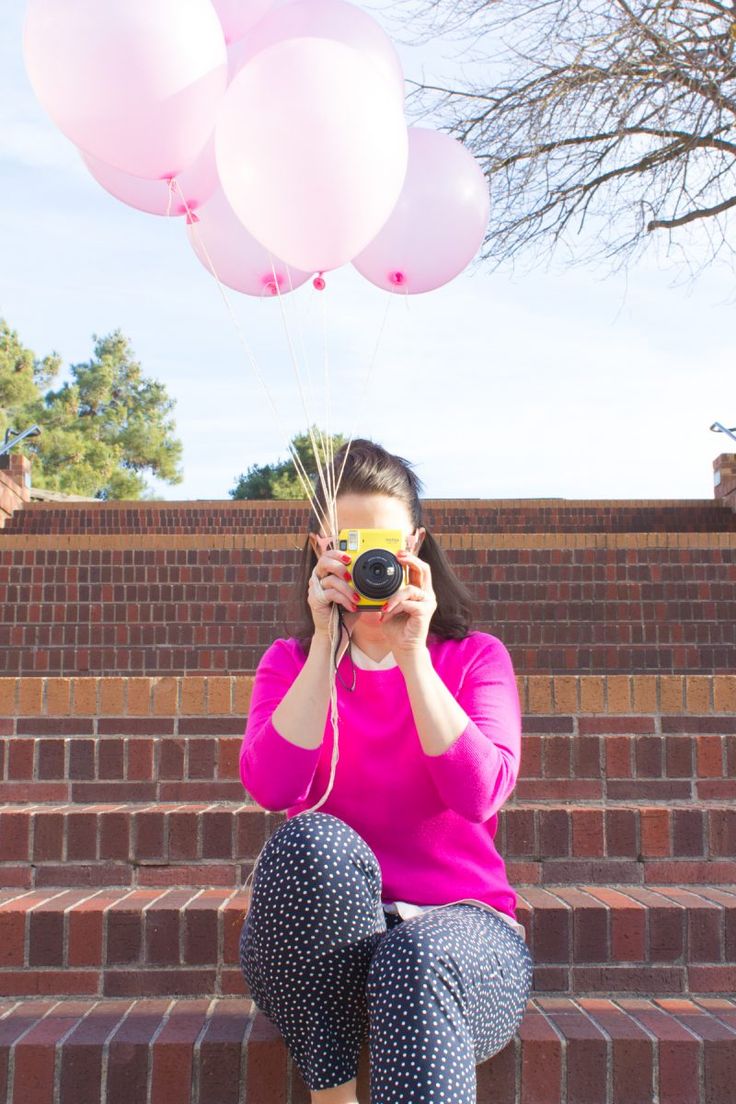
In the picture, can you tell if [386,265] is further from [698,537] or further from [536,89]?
[536,89]

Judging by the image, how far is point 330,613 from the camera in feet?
5.30

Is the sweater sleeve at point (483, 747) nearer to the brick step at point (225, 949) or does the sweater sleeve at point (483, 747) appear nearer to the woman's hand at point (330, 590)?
the woman's hand at point (330, 590)

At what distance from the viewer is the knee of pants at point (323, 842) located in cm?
148

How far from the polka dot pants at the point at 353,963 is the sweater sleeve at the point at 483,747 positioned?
16 centimetres

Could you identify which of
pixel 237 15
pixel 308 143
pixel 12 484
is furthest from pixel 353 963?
pixel 12 484

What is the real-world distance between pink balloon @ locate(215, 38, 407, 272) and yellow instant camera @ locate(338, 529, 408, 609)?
717 millimetres

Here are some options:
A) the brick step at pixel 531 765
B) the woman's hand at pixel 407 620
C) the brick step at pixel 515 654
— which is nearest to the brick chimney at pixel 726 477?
the brick step at pixel 515 654

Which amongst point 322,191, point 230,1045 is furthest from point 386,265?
point 230,1045

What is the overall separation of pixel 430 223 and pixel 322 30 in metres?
0.66

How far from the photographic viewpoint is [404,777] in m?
1.66

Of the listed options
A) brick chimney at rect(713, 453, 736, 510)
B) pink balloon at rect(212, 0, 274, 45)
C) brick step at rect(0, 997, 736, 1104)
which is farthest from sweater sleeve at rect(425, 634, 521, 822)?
brick chimney at rect(713, 453, 736, 510)

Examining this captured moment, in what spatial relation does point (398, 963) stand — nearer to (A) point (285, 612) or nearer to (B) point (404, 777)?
(B) point (404, 777)

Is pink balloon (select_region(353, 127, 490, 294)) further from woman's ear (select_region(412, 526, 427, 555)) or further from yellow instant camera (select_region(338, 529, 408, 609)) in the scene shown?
yellow instant camera (select_region(338, 529, 408, 609))

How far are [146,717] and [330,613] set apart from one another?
110 cm
